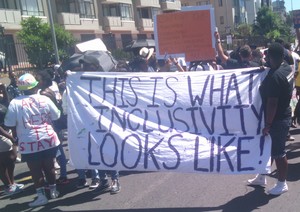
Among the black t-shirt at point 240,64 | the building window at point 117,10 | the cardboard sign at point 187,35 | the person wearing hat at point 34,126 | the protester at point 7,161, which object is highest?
the building window at point 117,10

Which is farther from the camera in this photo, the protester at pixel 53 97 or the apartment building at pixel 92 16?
the apartment building at pixel 92 16

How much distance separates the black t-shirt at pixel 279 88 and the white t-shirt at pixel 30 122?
107 inches

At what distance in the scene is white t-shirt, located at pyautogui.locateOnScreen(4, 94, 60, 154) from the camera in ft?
17.0

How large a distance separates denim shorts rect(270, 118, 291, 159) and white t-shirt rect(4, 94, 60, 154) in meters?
2.76

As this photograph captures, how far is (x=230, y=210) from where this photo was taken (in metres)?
4.55

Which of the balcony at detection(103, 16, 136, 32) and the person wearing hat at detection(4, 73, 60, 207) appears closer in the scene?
the person wearing hat at detection(4, 73, 60, 207)

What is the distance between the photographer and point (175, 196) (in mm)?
5148

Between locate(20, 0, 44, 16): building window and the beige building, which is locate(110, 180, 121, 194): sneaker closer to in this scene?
the beige building

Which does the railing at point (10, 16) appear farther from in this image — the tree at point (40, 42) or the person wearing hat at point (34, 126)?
the person wearing hat at point (34, 126)

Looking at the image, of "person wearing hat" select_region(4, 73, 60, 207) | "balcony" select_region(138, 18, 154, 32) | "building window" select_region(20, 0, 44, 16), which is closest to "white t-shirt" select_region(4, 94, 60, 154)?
"person wearing hat" select_region(4, 73, 60, 207)

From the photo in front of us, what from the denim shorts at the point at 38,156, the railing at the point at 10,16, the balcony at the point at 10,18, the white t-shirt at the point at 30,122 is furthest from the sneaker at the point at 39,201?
the railing at the point at 10,16

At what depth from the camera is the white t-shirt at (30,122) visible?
204 inches

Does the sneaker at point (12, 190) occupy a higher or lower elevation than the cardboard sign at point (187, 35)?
lower

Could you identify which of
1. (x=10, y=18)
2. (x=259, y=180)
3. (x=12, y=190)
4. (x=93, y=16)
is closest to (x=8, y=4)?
(x=10, y=18)
